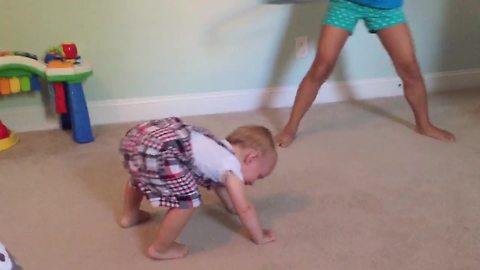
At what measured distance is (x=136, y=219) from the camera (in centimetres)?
180

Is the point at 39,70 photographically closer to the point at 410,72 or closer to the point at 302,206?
the point at 302,206

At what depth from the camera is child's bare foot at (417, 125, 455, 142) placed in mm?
2473

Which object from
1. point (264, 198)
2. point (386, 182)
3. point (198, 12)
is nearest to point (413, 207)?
point (386, 182)

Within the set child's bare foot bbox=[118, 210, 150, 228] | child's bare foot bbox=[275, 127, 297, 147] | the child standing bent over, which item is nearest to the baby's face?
the child standing bent over

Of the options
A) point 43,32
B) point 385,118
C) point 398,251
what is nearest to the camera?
point 398,251

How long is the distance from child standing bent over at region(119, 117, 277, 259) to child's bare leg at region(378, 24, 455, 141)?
1.00m

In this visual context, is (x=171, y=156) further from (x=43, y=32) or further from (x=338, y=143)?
(x=43, y=32)

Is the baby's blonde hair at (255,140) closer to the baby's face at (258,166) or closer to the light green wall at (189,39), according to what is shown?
the baby's face at (258,166)

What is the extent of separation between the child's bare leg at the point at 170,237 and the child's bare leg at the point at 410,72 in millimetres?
1262

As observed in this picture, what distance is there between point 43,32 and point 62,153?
57 centimetres

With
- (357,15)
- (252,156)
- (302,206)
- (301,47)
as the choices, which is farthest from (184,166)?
(301,47)

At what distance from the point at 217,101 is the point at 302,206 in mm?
1068

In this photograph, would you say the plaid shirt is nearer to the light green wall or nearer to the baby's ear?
the baby's ear

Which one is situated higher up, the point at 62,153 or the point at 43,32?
the point at 43,32
